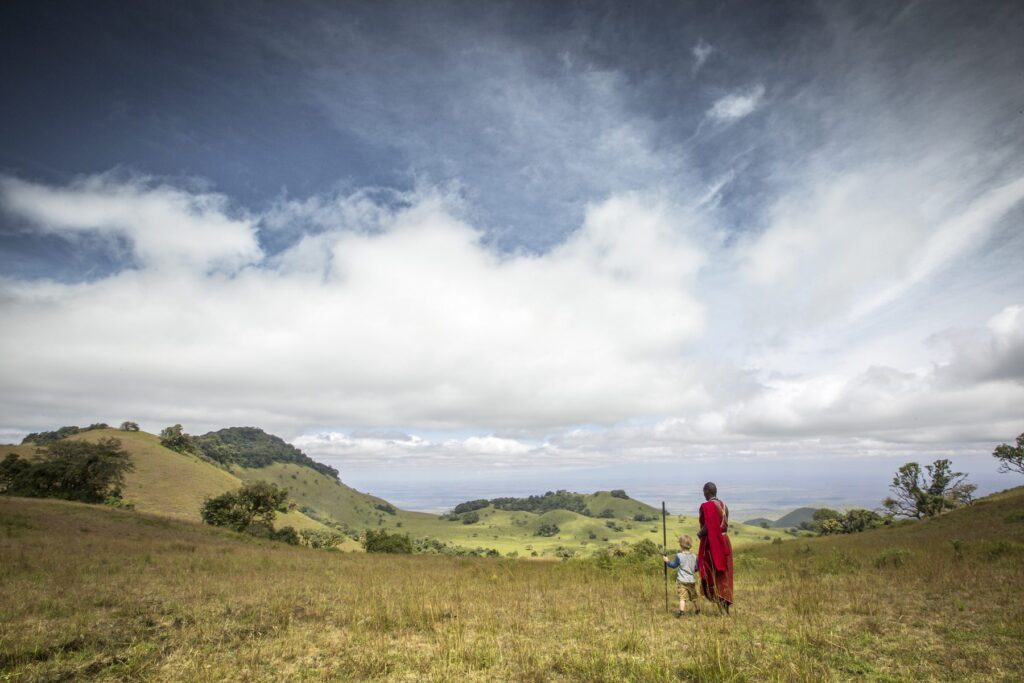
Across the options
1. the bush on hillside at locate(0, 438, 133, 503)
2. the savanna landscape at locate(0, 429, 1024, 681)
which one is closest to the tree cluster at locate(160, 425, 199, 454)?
the bush on hillside at locate(0, 438, 133, 503)

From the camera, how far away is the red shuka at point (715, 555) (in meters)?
11.2

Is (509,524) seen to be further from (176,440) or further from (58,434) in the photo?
(58,434)

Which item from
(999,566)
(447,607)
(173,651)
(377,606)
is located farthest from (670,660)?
(999,566)

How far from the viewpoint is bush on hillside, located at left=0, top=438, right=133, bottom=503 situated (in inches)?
2280

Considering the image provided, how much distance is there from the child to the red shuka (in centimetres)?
41

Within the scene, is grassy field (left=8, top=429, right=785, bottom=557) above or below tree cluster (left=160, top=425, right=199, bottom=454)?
below

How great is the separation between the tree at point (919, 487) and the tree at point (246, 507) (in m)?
82.7

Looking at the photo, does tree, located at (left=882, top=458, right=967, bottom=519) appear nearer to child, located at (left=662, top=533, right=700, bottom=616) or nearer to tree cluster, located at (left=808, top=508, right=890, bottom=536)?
tree cluster, located at (left=808, top=508, right=890, bottom=536)

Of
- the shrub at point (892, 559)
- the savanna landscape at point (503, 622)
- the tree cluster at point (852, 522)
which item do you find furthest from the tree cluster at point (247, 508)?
the tree cluster at point (852, 522)

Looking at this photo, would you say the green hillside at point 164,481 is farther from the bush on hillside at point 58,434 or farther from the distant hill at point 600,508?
the distant hill at point 600,508

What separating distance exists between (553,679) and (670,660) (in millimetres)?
1956

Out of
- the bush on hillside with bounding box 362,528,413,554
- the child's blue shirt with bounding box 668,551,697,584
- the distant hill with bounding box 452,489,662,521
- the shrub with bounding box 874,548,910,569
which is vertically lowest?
the distant hill with bounding box 452,489,662,521

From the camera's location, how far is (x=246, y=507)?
5872 centimetres

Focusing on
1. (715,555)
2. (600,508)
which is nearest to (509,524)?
(600,508)
